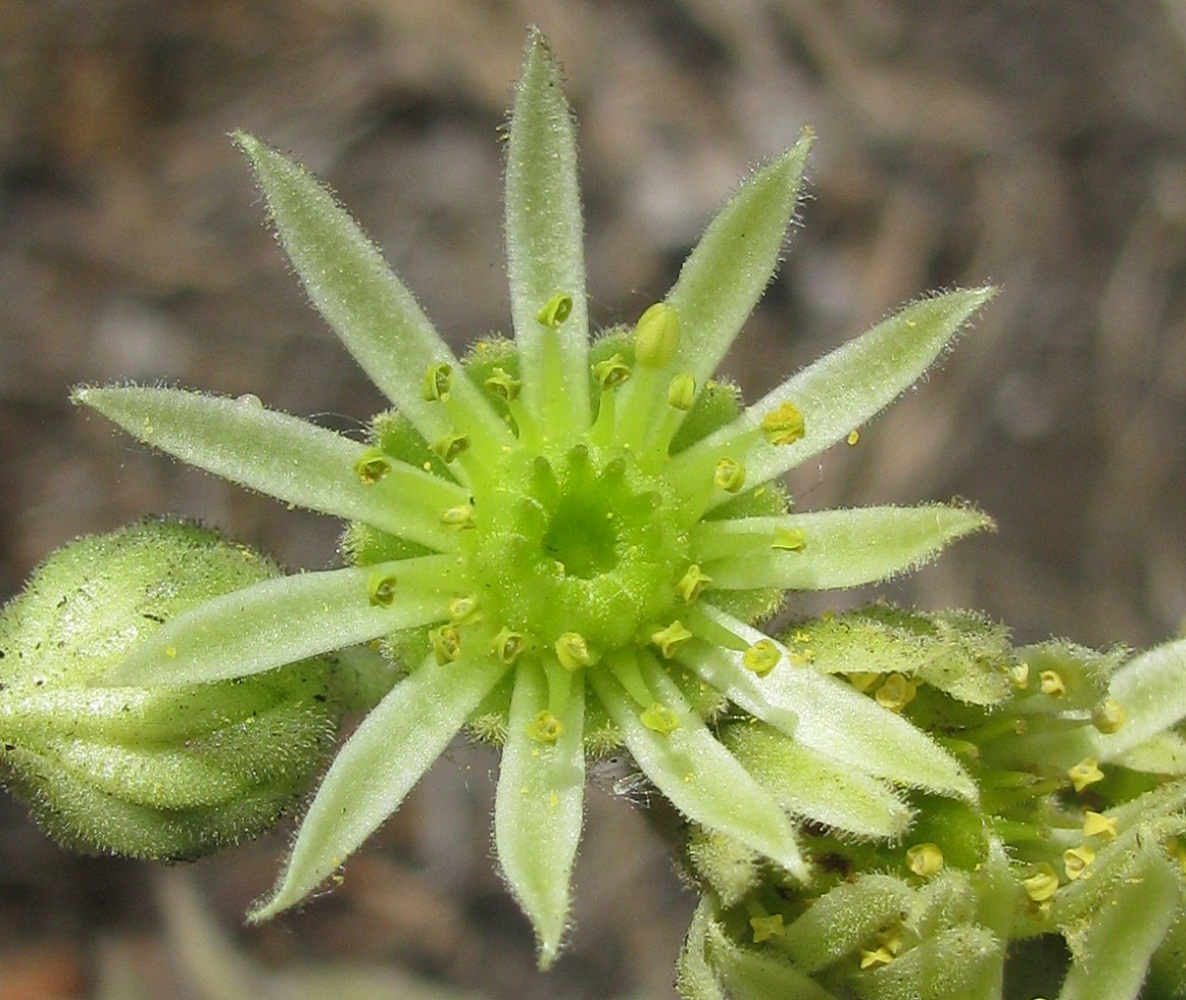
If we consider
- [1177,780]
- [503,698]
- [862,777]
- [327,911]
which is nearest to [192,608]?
[503,698]

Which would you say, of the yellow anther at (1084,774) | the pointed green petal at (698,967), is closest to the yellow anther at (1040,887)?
the yellow anther at (1084,774)

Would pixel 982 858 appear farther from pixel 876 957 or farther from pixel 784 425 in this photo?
pixel 784 425

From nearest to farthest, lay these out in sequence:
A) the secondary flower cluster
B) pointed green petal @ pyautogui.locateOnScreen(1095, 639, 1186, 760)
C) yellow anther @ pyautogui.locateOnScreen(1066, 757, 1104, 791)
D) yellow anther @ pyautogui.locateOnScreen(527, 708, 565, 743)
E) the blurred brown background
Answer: the secondary flower cluster < yellow anther @ pyautogui.locateOnScreen(527, 708, 565, 743) < yellow anther @ pyautogui.locateOnScreen(1066, 757, 1104, 791) < pointed green petal @ pyautogui.locateOnScreen(1095, 639, 1186, 760) < the blurred brown background

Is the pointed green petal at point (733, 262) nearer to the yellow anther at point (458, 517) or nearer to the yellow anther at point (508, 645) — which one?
the yellow anther at point (458, 517)

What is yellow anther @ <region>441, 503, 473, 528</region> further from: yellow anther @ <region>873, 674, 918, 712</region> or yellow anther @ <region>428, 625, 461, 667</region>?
yellow anther @ <region>873, 674, 918, 712</region>

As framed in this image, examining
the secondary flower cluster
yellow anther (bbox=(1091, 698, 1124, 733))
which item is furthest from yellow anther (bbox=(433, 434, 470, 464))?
yellow anther (bbox=(1091, 698, 1124, 733))

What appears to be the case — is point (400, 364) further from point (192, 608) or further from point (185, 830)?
point (185, 830)
